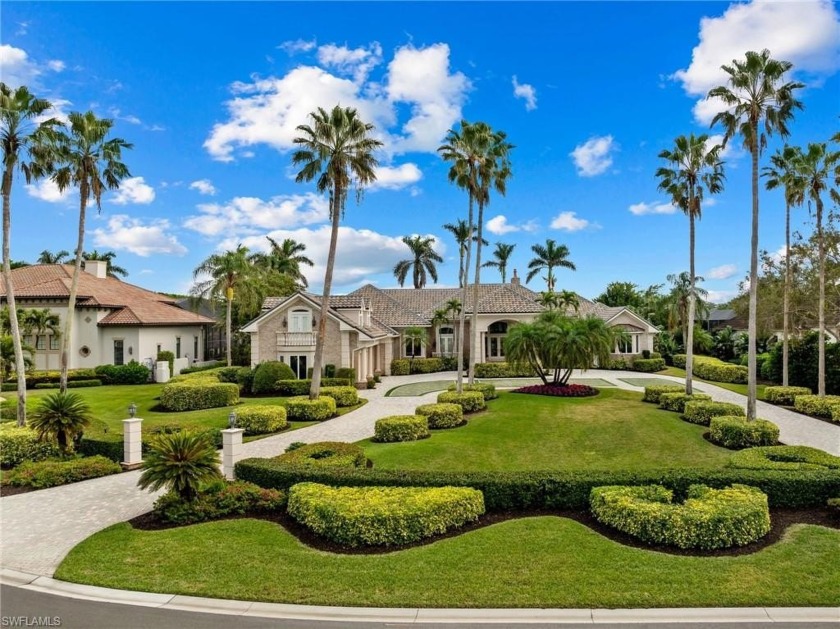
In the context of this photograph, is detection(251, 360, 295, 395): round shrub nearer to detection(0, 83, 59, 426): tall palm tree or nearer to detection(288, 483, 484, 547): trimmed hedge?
detection(0, 83, 59, 426): tall palm tree

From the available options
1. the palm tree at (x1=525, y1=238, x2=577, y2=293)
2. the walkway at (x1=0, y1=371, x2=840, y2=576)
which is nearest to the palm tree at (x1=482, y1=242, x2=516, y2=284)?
the palm tree at (x1=525, y1=238, x2=577, y2=293)

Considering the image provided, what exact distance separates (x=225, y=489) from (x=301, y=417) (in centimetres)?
1236

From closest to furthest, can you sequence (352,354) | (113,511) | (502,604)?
(502,604) → (113,511) → (352,354)

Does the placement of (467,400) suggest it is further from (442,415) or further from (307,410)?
(307,410)

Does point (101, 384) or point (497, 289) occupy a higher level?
point (497, 289)

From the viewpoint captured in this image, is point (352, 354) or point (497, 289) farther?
point (497, 289)

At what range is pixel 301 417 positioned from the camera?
79.3 feet

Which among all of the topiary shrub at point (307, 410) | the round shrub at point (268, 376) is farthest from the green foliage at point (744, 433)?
the round shrub at point (268, 376)

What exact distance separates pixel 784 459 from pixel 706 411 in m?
8.96

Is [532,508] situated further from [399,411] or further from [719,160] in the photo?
[719,160]

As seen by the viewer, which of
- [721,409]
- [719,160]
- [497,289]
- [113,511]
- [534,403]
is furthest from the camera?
[497,289]

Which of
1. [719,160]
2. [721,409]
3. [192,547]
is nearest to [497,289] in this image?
[719,160]

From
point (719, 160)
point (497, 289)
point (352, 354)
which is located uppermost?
point (719, 160)

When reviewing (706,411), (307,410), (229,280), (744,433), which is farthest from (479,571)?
(229,280)
